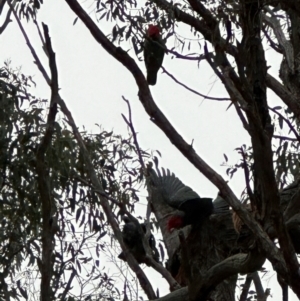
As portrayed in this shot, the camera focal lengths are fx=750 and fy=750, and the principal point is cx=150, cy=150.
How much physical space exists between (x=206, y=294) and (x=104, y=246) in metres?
1.84

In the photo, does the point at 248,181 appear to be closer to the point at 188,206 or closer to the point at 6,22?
the point at 188,206

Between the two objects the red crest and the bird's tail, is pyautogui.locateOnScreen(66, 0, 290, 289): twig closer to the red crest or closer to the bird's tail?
the red crest

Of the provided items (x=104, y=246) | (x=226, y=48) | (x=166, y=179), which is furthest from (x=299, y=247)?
(x=104, y=246)

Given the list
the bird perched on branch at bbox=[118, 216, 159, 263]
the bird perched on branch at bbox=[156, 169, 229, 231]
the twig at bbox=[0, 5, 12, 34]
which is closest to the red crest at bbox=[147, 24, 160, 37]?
the bird perched on branch at bbox=[156, 169, 229, 231]

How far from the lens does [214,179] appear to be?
226 cm

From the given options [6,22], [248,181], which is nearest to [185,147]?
[248,181]

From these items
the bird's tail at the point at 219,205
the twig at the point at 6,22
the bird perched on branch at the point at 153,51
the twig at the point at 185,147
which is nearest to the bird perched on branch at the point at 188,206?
the bird's tail at the point at 219,205

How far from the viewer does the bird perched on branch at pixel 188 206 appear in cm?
352

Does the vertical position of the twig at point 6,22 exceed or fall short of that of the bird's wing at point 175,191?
it exceeds it

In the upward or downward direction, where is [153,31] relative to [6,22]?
downward

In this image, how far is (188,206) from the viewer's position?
357 centimetres

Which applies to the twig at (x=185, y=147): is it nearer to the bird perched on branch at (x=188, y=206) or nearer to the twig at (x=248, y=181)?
the twig at (x=248, y=181)

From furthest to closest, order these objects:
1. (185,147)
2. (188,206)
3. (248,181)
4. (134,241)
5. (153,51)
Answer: (188,206) < (153,51) < (134,241) < (185,147) < (248,181)

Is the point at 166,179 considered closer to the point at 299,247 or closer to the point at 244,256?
the point at 299,247
